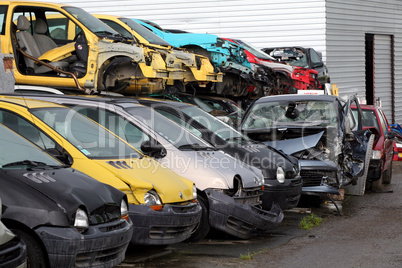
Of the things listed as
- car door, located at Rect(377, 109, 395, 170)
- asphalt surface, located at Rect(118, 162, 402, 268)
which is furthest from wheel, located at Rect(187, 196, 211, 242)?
car door, located at Rect(377, 109, 395, 170)

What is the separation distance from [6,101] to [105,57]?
4.99 meters

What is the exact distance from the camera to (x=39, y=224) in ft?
17.7

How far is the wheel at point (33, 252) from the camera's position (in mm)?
5371

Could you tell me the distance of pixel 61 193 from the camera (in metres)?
5.67

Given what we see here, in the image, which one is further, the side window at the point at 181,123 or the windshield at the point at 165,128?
the side window at the point at 181,123

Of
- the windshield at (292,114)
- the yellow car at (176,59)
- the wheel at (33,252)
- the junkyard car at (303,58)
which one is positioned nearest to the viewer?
the wheel at (33,252)

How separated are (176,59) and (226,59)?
8.55 feet

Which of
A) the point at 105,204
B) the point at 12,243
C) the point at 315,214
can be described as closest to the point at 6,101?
the point at 105,204

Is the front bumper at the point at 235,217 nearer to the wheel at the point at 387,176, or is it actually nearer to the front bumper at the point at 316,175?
the front bumper at the point at 316,175

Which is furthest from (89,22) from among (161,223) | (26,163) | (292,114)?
(26,163)

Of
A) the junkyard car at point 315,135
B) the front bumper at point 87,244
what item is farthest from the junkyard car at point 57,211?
the junkyard car at point 315,135

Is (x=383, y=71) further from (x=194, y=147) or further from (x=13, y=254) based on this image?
(x=13, y=254)

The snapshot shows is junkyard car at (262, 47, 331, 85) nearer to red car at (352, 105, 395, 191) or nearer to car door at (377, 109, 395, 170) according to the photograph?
red car at (352, 105, 395, 191)

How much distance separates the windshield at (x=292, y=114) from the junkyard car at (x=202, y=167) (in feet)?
A: 11.9
